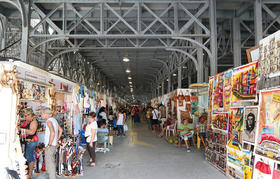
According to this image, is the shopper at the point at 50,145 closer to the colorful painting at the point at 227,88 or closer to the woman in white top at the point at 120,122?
the colorful painting at the point at 227,88

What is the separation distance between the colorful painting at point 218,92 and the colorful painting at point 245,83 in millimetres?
579

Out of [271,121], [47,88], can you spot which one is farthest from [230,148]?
[47,88]

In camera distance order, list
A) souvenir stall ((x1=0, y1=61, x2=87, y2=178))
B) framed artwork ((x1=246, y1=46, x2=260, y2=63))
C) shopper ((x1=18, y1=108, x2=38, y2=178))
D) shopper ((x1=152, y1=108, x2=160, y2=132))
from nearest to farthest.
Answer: souvenir stall ((x1=0, y1=61, x2=87, y2=178)) < framed artwork ((x1=246, y1=46, x2=260, y2=63)) < shopper ((x1=18, y1=108, x2=38, y2=178)) < shopper ((x1=152, y1=108, x2=160, y2=132))

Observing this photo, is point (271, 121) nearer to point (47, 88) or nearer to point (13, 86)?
point (13, 86)

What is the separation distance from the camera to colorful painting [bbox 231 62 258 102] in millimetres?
4094

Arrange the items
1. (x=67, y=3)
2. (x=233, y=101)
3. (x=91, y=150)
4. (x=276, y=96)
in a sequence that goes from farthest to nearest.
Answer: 1. (x=67, y=3)
2. (x=91, y=150)
3. (x=233, y=101)
4. (x=276, y=96)

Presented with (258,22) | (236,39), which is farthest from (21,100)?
(236,39)

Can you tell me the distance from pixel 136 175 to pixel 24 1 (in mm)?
7310

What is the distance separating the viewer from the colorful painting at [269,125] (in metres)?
3.26

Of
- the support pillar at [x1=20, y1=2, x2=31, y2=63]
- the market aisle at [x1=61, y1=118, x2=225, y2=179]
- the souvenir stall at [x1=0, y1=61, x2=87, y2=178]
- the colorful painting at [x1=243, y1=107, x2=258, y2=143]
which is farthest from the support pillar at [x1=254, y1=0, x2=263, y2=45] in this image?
the support pillar at [x1=20, y1=2, x2=31, y2=63]

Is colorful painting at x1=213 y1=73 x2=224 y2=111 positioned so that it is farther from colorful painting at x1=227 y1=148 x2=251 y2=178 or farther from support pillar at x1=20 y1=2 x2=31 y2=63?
support pillar at x1=20 y1=2 x2=31 y2=63

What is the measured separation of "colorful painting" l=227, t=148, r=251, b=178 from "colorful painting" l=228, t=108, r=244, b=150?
0.13 m

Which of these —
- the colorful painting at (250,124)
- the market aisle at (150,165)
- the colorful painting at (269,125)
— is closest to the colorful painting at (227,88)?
the colorful painting at (250,124)

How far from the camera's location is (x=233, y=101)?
479 cm
